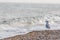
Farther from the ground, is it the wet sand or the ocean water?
the ocean water

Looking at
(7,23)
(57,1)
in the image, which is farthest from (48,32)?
(57,1)

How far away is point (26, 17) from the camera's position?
183 inches

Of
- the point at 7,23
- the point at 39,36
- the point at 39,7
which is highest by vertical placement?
the point at 39,7

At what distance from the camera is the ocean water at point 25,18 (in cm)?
383

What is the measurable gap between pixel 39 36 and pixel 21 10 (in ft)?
6.83

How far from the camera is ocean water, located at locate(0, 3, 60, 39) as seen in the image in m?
3.83

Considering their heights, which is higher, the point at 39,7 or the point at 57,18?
the point at 39,7

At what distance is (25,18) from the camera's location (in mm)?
4621

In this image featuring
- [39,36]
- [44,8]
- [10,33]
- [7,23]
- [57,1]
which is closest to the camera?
[39,36]

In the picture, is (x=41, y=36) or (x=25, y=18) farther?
(x=25, y=18)

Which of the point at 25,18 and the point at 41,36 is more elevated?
the point at 25,18

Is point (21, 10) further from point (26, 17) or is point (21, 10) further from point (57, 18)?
point (57, 18)

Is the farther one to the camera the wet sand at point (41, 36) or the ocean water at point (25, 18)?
the ocean water at point (25, 18)

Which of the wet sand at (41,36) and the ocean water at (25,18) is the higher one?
the ocean water at (25,18)
